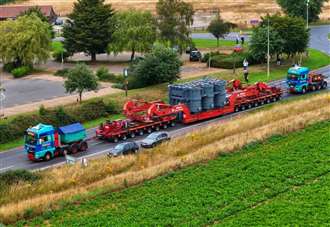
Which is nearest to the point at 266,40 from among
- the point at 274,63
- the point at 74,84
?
the point at 274,63

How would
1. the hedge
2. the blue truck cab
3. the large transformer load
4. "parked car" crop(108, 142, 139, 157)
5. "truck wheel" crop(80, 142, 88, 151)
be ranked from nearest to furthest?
1. "parked car" crop(108, 142, 139, 157)
2. "truck wheel" crop(80, 142, 88, 151)
3. the hedge
4. the large transformer load
5. the blue truck cab

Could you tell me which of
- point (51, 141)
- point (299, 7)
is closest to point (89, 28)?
point (299, 7)

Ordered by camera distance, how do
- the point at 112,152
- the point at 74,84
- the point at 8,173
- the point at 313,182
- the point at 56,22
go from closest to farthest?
the point at 313,182 → the point at 8,173 → the point at 112,152 → the point at 74,84 → the point at 56,22

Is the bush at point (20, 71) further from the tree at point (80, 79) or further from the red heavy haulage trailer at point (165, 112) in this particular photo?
the red heavy haulage trailer at point (165, 112)

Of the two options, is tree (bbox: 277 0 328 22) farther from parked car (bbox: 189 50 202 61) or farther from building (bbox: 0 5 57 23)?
building (bbox: 0 5 57 23)

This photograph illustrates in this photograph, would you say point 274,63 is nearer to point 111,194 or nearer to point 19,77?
point 19,77

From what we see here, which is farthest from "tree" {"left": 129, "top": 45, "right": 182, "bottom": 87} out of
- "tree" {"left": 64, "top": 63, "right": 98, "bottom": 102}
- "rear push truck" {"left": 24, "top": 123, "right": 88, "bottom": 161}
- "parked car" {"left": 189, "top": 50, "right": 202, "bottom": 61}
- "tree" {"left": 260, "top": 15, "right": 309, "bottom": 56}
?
Result: "rear push truck" {"left": 24, "top": 123, "right": 88, "bottom": 161}
